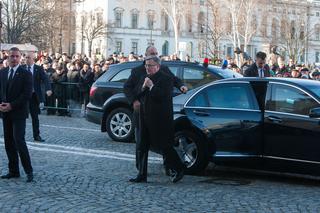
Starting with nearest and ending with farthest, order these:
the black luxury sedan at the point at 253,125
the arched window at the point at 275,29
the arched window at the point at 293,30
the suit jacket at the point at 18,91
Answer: the black luxury sedan at the point at 253,125 → the suit jacket at the point at 18,91 → the arched window at the point at 293,30 → the arched window at the point at 275,29

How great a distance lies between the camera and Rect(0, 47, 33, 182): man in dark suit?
8938 mm

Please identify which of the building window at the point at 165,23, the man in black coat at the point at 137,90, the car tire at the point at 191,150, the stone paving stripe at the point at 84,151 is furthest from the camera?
the building window at the point at 165,23

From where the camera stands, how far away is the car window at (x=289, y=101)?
350 inches

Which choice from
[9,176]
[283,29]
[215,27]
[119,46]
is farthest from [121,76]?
[119,46]

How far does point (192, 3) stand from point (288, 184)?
7857 centimetres

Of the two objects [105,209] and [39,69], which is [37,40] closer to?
[39,69]

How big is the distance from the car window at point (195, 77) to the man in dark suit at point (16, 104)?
487 cm

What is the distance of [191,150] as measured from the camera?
973cm

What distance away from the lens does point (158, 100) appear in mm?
8844

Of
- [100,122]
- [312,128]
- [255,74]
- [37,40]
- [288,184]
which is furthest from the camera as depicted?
[37,40]

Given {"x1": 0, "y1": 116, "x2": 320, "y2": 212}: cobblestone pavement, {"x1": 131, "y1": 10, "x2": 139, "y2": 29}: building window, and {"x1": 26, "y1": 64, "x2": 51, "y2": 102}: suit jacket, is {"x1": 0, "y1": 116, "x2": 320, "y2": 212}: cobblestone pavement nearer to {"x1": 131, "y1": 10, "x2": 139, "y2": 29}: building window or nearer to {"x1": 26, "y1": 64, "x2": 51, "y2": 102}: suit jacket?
{"x1": 26, "y1": 64, "x2": 51, "y2": 102}: suit jacket

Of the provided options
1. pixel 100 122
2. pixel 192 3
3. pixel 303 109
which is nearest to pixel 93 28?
pixel 192 3

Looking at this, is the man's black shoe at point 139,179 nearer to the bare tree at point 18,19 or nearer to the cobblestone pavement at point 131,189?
the cobblestone pavement at point 131,189

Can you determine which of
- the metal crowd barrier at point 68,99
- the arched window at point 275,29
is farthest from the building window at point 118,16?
the metal crowd barrier at point 68,99
